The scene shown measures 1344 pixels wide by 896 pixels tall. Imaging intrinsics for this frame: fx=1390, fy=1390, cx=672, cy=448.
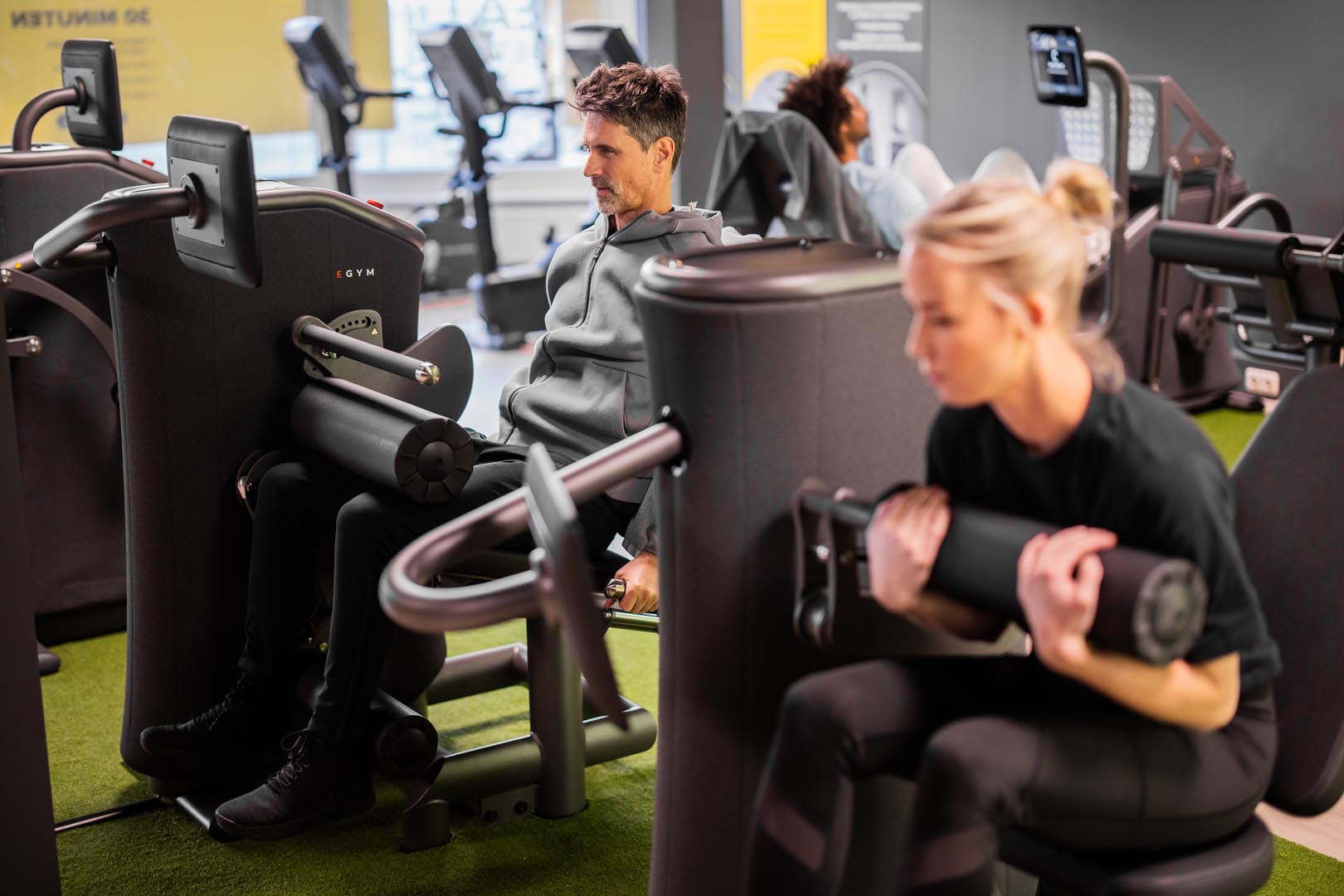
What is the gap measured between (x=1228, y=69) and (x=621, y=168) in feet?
13.9

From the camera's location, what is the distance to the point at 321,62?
6602 millimetres

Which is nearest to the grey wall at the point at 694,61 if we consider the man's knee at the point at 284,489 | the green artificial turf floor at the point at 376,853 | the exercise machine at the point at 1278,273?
the exercise machine at the point at 1278,273

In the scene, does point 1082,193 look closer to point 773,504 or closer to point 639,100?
point 773,504

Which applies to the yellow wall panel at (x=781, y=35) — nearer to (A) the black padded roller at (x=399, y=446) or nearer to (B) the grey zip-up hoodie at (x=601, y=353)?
(B) the grey zip-up hoodie at (x=601, y=353)

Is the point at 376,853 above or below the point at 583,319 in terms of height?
below

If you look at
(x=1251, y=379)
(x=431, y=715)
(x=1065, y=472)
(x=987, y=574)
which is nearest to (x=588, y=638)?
(x=987, y=574)

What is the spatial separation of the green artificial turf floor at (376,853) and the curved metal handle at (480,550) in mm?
1025

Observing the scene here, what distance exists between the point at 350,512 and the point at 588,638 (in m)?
1.10

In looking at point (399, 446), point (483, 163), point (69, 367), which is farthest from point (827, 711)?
point (483, 163)

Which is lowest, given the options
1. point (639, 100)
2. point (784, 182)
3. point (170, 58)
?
point (784, 182)

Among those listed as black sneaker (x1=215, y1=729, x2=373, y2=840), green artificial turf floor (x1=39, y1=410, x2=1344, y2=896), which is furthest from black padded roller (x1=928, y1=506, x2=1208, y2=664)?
black sneaker (x1=215, y1=729, x2=373, y2=840)

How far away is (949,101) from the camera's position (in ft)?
23.3

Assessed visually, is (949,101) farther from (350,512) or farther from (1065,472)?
(1065,472)

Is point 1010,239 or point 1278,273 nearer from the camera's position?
point 1010,239
